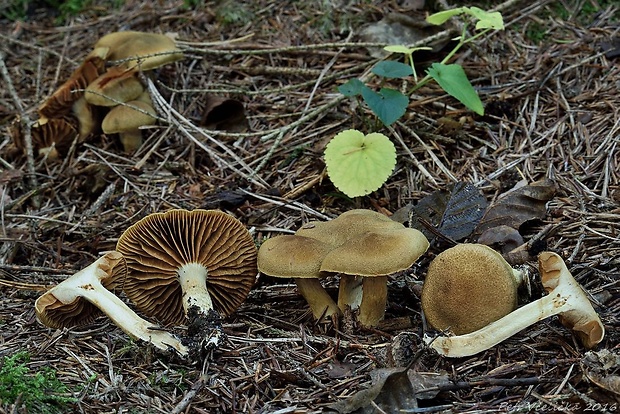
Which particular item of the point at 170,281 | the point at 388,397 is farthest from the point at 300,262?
the point at 170,281

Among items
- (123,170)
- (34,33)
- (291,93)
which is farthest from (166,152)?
(34,33)

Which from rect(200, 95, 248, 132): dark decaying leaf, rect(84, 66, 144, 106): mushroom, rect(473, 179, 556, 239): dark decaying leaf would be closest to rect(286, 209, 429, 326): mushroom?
rect(473, 179, 556, 239): dark decaying leaf

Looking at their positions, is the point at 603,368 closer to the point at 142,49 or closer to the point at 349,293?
the point at 349,293

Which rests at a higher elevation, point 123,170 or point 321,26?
point 321,26

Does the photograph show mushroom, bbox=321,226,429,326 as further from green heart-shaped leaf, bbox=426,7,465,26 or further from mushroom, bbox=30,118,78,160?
mushroom, bbox=30,118,78,160

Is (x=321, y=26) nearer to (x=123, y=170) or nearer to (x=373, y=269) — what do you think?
(x=123, y=170)

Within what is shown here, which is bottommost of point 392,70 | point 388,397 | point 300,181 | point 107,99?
point 300,181
